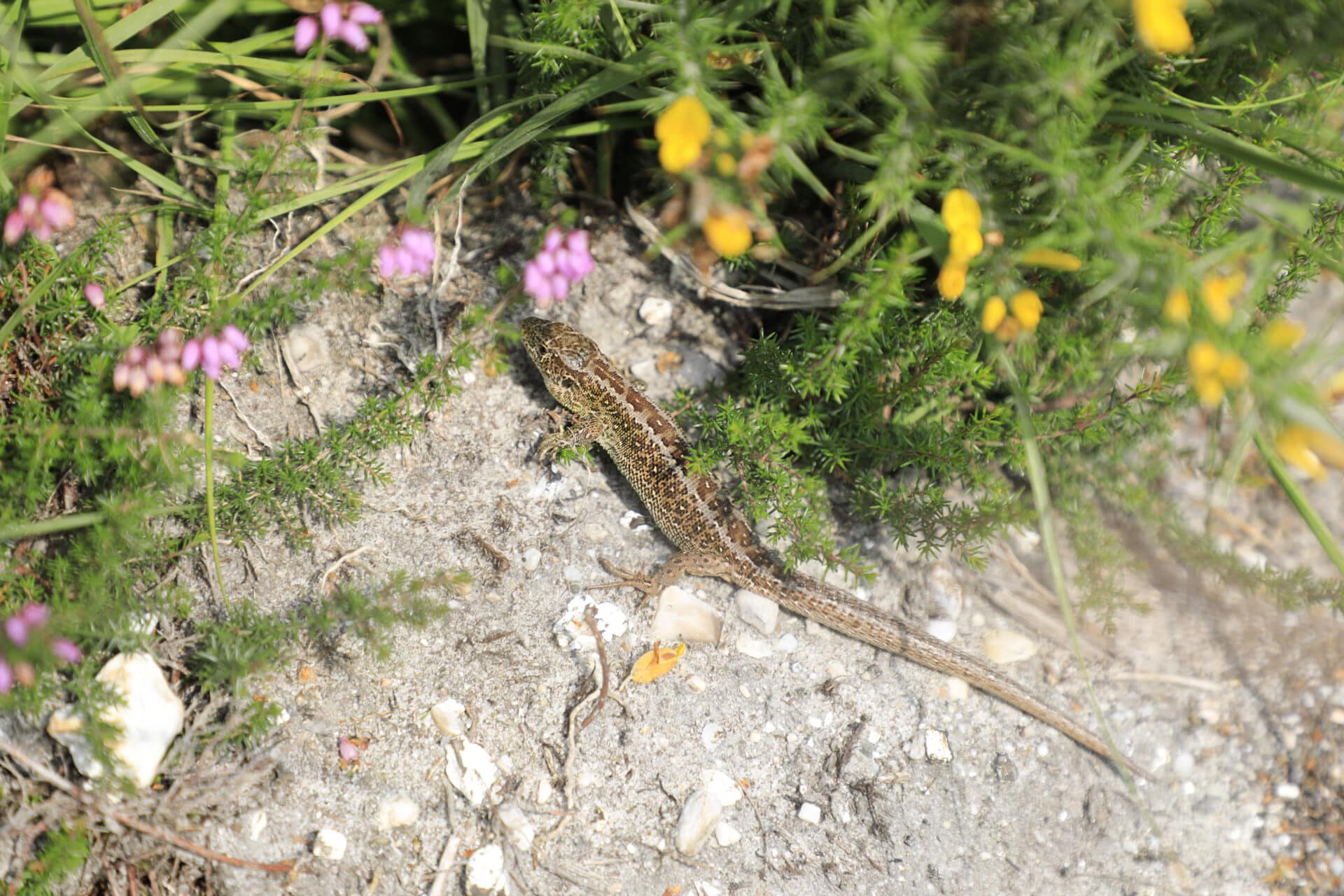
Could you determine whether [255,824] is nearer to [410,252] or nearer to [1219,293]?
[410,252]

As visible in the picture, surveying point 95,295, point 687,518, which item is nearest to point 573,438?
point 687,518

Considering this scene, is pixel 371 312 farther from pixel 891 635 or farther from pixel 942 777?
pixel 942 777

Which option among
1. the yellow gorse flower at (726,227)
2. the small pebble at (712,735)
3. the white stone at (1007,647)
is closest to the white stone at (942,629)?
the white stone at (1007,647)

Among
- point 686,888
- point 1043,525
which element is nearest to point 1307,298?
point 1043,525

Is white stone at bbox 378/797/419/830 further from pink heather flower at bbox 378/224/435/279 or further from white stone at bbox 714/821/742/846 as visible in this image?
pink heather flower at bbox 378/224/435/279

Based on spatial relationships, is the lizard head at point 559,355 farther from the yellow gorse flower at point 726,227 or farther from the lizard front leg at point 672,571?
the yellow gorse flower at point 726,227
